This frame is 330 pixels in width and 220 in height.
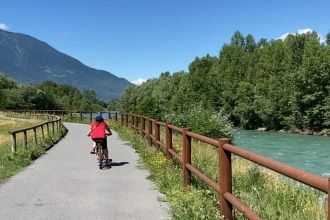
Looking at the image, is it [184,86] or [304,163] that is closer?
[304,163]

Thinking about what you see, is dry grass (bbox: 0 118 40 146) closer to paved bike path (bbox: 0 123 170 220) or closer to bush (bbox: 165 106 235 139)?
bush (bbox: 165 106 235 139)

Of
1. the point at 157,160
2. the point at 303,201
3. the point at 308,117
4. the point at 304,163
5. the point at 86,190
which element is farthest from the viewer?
the point at 308,117

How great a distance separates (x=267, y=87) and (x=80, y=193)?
62750 millimetres

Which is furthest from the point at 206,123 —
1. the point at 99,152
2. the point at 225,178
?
the point at 225,178

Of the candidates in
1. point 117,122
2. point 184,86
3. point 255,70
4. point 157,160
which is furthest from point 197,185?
point 184,86

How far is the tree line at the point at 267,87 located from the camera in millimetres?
56781

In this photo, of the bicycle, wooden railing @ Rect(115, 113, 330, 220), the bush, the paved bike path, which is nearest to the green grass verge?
the paved bike path

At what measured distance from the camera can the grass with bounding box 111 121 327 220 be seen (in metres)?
6.16

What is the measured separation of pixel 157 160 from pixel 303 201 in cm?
414

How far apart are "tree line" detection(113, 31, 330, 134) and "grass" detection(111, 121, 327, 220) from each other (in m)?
15.5

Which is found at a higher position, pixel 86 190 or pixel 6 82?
pixel 6 82

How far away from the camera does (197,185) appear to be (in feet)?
26.1

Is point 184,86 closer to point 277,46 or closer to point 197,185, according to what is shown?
point 277,46

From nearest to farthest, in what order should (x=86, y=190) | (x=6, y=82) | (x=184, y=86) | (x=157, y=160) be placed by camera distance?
(x=86, y=190), (x=157, y=160), (x=184, y=86), (x=6, y=82)
